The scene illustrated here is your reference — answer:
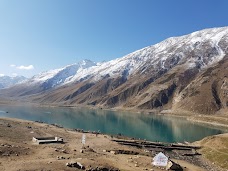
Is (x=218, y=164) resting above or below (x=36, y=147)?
below

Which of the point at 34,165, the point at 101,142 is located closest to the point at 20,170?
the point at 34,165

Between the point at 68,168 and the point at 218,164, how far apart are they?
41728mm

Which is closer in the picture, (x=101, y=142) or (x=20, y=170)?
(x=20, y=170)

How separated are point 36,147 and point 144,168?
824 inches

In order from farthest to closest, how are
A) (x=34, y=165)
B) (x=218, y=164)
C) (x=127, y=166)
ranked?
1. (x=218, y=164)
2. (x=127, y=166)
3. (x=34, y=165)

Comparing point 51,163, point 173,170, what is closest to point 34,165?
point 51,163

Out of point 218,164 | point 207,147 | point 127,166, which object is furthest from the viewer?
point 207,147

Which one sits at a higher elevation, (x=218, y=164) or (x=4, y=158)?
(x=4, y=158)

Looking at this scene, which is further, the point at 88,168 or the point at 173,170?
the point at 173,170

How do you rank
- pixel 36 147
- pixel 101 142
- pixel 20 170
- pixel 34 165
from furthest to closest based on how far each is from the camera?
1. pixel 101 142
2. pixel 36 147
3. pixel 34 165
4. pixel 20 170

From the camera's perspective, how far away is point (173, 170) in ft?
186

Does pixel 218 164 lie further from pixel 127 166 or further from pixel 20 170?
pixel 20 170

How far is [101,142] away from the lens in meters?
85.0

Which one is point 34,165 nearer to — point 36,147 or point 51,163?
point 51,163
